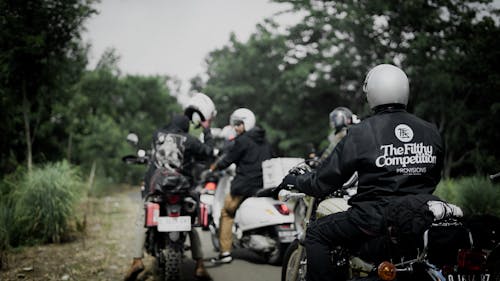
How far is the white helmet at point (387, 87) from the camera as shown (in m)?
3.39

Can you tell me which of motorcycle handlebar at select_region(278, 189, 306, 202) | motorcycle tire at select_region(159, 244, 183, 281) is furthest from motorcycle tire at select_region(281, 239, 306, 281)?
motorcycle tire at select_region(159, 244, 183, 281)

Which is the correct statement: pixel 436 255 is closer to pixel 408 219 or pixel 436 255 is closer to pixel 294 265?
pixel 408 219

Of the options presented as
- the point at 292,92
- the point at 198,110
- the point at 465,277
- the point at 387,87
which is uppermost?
the point at 292,92

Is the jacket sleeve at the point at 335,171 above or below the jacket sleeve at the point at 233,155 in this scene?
below

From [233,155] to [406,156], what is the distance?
431 cm

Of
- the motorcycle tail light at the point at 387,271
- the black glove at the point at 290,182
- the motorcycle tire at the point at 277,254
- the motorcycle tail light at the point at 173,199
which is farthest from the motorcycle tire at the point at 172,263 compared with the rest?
the motorcycle tail light at the point at 387,271

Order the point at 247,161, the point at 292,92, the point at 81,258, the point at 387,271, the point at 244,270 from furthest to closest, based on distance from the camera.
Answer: the point at 292,92 < the point at 247,161 < the point at 81,258 < the point at 244,270 < the point at 387,271

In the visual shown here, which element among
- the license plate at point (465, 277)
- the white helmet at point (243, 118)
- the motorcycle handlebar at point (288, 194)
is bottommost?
the license plate at point (465, 277)

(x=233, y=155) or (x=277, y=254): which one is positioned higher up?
(x=233, y=155)

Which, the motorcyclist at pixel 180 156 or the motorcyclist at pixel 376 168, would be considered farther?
the motorcyclist at pixel 180 156

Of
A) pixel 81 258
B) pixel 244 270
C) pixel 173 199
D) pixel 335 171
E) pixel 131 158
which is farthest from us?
pixel 81 258

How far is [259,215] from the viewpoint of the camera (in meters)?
6.80

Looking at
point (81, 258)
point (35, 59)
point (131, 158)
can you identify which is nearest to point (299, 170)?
point (131, 158)

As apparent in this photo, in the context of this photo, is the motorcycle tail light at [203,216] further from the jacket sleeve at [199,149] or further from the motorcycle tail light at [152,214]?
the jacket sleeve at [199,149]
